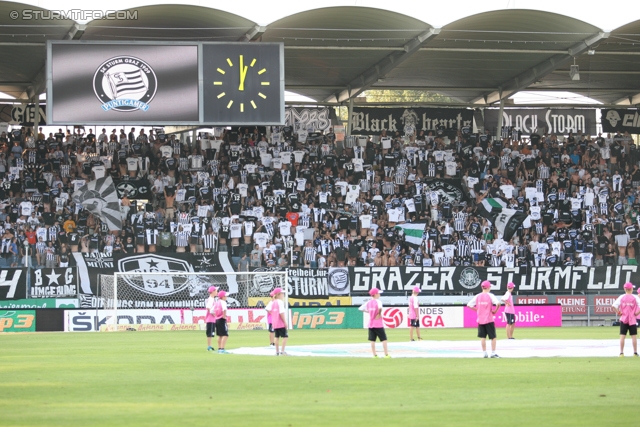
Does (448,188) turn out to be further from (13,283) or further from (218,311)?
(218,311)

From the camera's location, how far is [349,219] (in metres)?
42.0

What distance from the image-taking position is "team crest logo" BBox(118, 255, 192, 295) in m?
37.2

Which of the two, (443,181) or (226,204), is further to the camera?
(443,181)

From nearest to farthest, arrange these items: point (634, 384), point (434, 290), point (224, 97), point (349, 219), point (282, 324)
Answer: point (634, 384), point (282, 324), point (224, 97), point (434, 290), point (349, 219)

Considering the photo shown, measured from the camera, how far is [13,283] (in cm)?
3609

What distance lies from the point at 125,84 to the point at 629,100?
31.2 m

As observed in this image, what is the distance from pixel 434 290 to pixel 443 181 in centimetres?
871

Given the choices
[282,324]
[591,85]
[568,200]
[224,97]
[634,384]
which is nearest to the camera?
[634,384]

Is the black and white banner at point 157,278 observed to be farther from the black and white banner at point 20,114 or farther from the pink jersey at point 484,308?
the pink jersey at point 484,308

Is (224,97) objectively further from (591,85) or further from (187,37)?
(591,85)

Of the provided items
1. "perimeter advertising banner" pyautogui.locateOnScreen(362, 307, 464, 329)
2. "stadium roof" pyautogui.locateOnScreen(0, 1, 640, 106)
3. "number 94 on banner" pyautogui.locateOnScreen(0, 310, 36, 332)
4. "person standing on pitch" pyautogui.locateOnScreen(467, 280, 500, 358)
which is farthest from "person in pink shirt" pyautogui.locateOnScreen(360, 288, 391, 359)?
"stadium roof" pyautogui.locateOnScreen(0, 1, 640, 106)

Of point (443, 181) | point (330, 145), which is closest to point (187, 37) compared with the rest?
point (330, 145)

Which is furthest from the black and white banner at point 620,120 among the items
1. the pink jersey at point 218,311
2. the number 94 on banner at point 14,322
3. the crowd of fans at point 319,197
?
the pink jersey at point 218,311

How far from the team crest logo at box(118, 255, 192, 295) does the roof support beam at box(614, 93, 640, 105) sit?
2927cm
